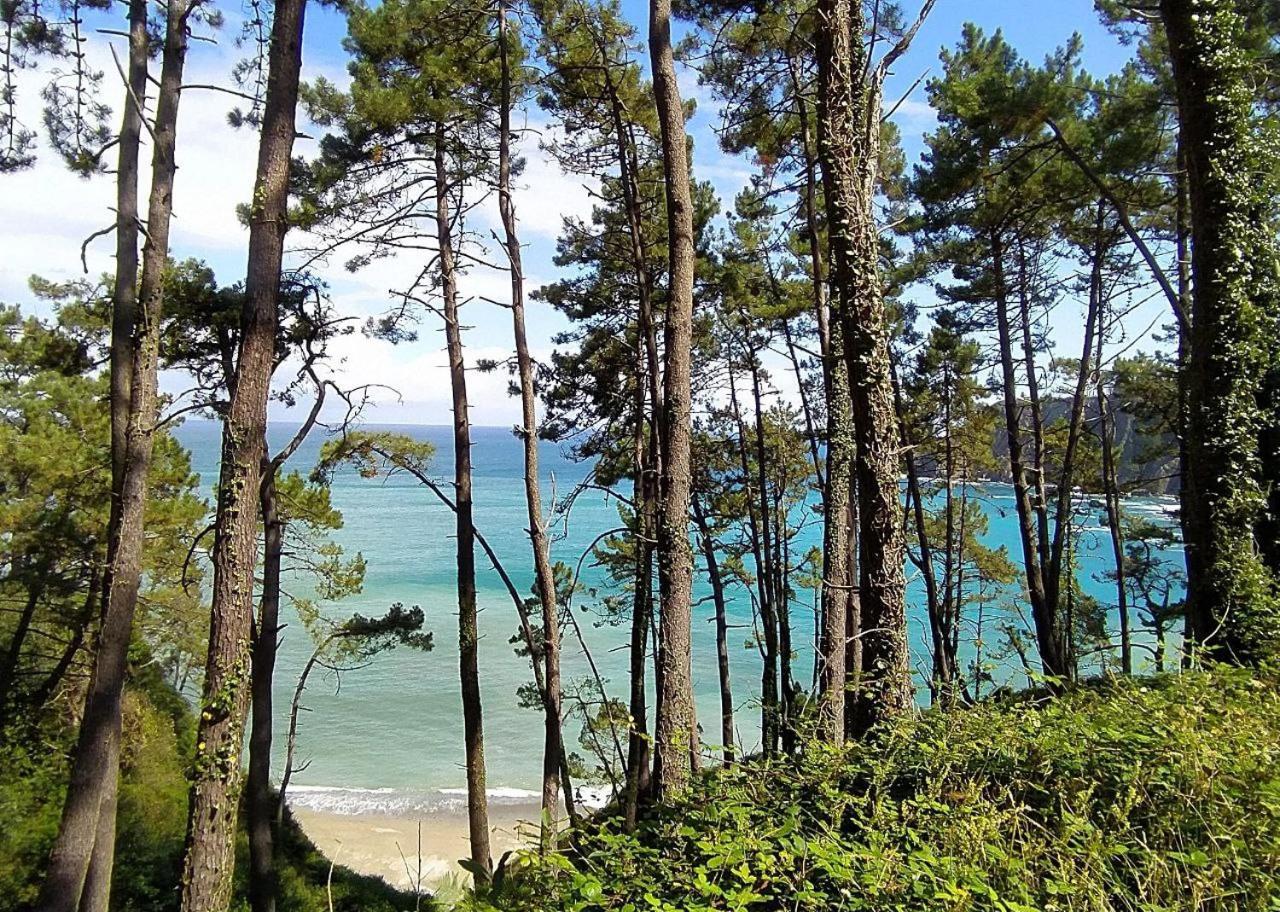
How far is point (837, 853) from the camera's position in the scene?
1979 mm

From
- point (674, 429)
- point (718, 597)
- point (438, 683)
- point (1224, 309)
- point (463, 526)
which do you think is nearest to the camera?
point (674, 429)

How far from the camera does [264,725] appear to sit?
322 inches

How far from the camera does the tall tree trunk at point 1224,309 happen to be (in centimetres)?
511

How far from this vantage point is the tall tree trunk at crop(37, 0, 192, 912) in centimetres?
507

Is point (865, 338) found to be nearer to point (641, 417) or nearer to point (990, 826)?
point (990, 826)

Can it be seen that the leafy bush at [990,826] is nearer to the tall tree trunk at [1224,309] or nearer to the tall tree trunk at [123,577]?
the tall tree trunk at [1224,309]

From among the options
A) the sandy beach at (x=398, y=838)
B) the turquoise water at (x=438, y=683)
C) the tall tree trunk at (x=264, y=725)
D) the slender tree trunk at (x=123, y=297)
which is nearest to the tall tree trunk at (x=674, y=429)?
the slender tree trunk at (x=123, y=297)

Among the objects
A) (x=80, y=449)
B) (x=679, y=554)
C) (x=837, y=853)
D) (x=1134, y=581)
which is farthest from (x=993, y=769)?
(x=1134, y=581)

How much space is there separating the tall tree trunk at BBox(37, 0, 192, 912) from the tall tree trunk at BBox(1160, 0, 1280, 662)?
763cm

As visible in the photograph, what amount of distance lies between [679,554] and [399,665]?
85.2 ft

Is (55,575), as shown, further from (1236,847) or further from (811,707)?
(1236,847)

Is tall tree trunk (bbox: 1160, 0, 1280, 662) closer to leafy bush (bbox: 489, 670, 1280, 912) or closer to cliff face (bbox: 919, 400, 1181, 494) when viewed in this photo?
leafy bush (bbox: 489, 670, 1280, 912)

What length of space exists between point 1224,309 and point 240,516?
22.4 feet

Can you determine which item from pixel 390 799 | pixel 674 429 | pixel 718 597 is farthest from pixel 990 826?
pixel 390 799
